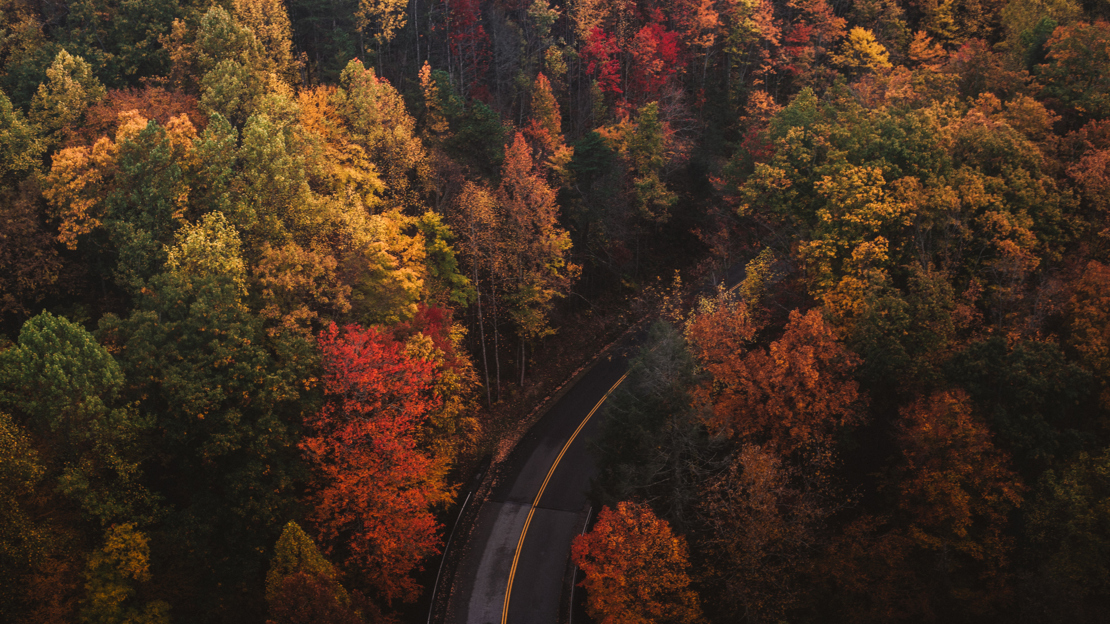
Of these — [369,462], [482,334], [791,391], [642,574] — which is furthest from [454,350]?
[791,391]

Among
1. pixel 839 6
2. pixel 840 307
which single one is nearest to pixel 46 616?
pixel 840 307

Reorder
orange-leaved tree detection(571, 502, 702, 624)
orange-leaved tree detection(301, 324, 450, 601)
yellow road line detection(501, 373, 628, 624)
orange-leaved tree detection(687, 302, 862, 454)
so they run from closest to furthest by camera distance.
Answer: orange-leaved tree detection(571, 502, 702, 624) < orange-leaved tree detection(301, 324, 450, 601) < orange-leaved tree detection(687, 302, 862, 454) < yellow road line detection(501, 373, 628, 624)

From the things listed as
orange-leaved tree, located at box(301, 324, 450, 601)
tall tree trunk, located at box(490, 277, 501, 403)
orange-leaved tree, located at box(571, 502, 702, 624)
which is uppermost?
tall tree trunk, located at box(490, 277, 501, 403)

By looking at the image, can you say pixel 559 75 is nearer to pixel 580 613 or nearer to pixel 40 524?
pixel 580 613

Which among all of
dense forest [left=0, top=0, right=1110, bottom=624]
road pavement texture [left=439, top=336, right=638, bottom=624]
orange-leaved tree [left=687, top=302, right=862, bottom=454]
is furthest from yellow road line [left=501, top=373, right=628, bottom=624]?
orange-leaved tree [left=687, top=302, right=862, bottom=454]

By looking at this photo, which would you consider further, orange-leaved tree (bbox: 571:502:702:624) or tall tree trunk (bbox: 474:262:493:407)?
tall tree trunk (bbox: 474:262:493:407)

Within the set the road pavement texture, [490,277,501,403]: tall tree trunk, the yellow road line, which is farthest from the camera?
[490,277,501,403]: tall tree trunk

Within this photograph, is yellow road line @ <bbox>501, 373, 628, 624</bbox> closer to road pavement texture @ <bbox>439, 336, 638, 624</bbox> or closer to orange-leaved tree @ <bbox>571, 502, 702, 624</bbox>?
road pavement texture @ <bbox>439, 336, 638, 624</bbox>
